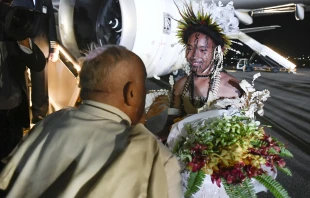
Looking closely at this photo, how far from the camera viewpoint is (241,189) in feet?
5.76

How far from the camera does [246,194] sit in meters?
1.74

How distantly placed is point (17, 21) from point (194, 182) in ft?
5.97

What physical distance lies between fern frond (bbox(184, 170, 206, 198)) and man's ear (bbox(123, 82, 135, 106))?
0.71m

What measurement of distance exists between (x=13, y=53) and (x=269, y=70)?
33.2 meters

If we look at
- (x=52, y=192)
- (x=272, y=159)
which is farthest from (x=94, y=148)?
(x=272, y=159)

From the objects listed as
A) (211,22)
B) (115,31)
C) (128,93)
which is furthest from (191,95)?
(115,31)

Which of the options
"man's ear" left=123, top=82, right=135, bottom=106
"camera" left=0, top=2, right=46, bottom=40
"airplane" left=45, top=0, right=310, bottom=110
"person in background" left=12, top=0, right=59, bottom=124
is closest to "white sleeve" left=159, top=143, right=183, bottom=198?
"man's ear" left=123, top=82, right=135, bottom=106

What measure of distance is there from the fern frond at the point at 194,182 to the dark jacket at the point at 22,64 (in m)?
1.70

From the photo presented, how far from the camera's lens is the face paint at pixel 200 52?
9.08ft

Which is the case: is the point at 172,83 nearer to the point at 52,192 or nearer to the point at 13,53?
the point at 13,53

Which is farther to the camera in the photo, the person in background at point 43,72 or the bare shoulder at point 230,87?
the person in background at point 43,72

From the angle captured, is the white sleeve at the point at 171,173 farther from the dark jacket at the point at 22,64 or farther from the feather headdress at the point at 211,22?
the dark jacket at the point at 22,64

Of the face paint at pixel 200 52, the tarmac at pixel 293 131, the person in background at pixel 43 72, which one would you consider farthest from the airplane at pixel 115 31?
the tarmac at pixel 293 131

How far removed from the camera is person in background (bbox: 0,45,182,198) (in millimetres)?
1080
